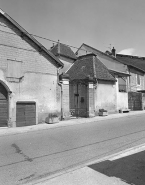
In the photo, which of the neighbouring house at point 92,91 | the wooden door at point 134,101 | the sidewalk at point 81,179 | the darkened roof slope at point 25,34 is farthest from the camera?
the wooden door at point 134,101

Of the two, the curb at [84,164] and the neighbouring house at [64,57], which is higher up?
the neighbouring house at [64,57]

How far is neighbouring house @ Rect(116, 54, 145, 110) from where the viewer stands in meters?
22.6

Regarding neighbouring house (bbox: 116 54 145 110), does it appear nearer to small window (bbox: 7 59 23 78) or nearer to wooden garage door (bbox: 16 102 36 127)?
wooden garage door (bbox: 16 102 36 127)

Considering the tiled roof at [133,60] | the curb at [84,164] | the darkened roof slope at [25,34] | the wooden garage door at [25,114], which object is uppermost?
the tiled roof at [133,60]

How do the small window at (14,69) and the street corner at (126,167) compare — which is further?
the small window at (14,69)

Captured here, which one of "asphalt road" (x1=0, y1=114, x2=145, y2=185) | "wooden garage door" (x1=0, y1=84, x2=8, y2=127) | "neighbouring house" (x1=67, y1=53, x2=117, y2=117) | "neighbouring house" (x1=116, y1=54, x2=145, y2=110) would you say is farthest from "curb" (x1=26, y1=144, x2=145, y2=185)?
"neighbouring house" (x1=116, y1=54, x2=145, y2=110)

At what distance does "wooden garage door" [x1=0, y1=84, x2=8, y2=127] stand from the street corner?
919cm

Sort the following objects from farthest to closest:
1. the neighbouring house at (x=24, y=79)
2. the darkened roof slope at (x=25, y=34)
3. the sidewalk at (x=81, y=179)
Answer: the darkened roof slope at (x=25, y=34)
the neighbouring house at (x=24, y=79)
the sidewalk at (x=81, y=179)

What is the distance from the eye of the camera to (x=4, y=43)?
1238 cm

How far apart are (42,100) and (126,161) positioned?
31.8 ft

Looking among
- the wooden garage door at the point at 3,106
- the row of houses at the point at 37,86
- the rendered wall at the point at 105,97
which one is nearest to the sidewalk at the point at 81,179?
the row of houses at the point at 37,86

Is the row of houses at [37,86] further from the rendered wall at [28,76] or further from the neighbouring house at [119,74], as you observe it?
the neighbouring house at [119,74]

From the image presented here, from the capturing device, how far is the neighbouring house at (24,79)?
1228 centimetres

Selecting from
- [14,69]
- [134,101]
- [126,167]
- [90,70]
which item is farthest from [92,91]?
[126,167]
